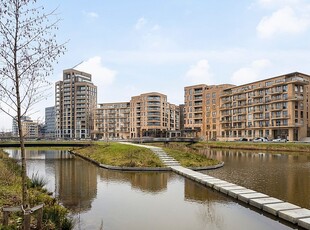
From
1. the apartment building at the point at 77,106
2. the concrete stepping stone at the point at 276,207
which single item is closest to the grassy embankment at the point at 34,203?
the concrete stepping stone at the point at 276,207

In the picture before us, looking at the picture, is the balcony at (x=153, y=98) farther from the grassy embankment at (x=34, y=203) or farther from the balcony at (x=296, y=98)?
the grassy embankment at (x=34, y=203)

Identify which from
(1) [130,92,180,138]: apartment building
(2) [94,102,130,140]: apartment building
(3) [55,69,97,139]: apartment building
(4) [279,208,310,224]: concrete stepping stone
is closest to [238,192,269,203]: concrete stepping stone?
(4) [279,208,310,224]: concrete stepping stone

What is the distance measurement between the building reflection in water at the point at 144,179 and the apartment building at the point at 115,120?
13473 cm

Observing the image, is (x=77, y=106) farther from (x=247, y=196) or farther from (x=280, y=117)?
(x=247, y=196)

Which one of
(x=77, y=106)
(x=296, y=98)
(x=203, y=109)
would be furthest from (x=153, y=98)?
(x=296, y=98)

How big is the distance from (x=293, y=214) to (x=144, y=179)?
13.3 meters

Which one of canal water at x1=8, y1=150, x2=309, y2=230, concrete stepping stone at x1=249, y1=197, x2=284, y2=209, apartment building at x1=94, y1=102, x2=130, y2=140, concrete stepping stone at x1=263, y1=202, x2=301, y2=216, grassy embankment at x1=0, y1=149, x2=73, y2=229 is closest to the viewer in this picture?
grassy embankment at x1=0, y1=149, x2=73, y2=229

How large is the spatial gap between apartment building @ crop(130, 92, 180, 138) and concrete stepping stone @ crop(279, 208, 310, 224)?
134441 millimetres

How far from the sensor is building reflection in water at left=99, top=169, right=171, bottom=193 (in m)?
20.0

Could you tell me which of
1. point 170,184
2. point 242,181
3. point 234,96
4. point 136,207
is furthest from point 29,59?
point 234,96

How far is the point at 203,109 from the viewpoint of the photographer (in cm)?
13212

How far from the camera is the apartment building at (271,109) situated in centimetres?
9188

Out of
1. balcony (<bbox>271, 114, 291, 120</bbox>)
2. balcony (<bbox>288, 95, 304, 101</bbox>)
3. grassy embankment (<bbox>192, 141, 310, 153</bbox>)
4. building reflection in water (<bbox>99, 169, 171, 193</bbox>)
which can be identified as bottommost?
grassy embankment (<bbox>192, 141, 310, 153</bbox>)

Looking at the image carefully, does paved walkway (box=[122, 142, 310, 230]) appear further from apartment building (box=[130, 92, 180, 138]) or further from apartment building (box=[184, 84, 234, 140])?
apartment building (box=[130, 92, 180, 138])
